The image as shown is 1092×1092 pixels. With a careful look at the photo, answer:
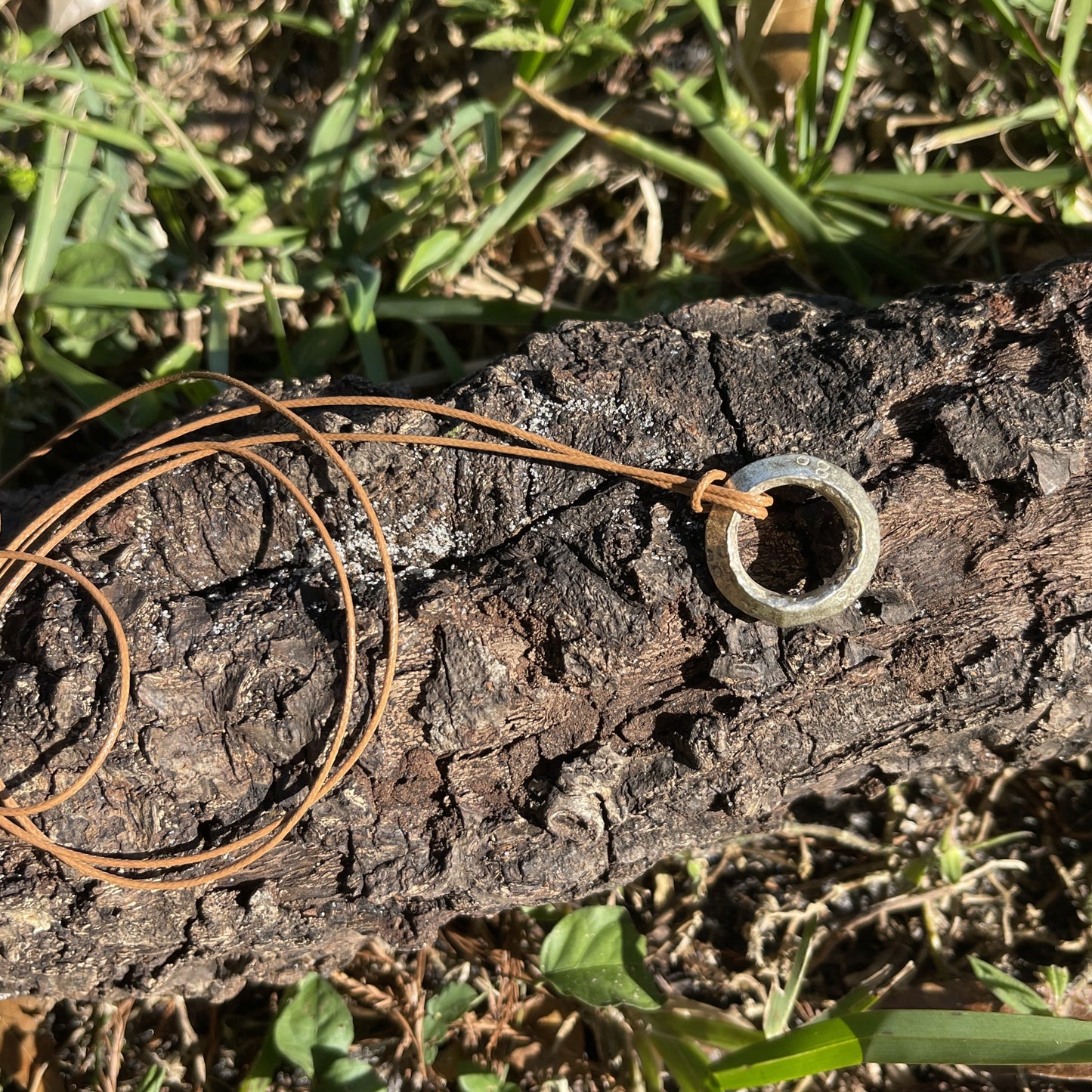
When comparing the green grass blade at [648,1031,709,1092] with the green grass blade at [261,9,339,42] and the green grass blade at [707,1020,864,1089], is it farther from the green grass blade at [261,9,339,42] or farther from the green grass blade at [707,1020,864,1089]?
the green grass blade at [261,9,339,42]

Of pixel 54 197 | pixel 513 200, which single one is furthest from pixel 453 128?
pixel 54 197

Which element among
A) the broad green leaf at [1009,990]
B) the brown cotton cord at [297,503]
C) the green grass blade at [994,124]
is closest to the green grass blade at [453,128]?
the brown cotton cord at [297,503]

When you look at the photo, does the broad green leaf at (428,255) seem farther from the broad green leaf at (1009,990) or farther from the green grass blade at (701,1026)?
the broad green leaf at (1009,990)

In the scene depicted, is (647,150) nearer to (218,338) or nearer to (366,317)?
(366,317)

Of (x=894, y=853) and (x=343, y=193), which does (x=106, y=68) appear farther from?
(x=894, y=853)

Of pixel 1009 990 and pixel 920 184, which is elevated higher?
pixel 920 184

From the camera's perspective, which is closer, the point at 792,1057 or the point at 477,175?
the point at 792,1057
